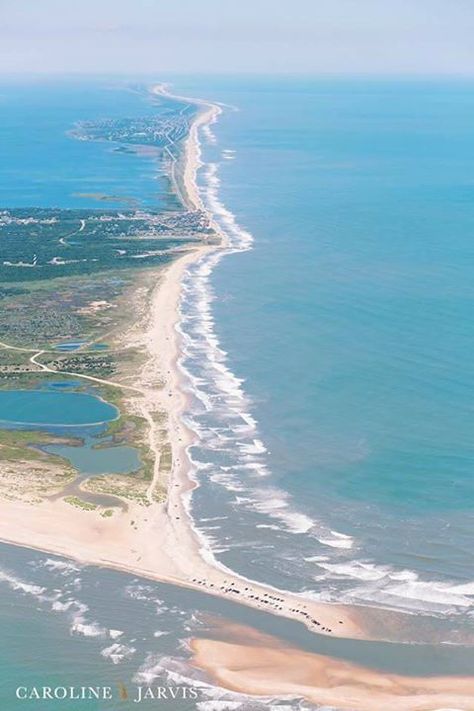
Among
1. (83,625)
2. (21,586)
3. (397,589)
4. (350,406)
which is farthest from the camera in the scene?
(350,406)

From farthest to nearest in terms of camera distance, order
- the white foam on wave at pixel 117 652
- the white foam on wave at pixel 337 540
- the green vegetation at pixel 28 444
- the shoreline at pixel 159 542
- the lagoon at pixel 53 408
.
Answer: the lagoon at pixel 53 408
the green vegetation at pixel 28 444
the white foam on wave at pixel 337 540
the shoreline at pixel 159 542
the white foam on wave at pixel 117 652

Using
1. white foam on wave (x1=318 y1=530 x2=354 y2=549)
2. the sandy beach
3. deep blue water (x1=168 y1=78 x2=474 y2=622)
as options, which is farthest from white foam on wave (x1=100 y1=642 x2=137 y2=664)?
white foam on wave (x1=318 y1=530 x2=354 y2=549)

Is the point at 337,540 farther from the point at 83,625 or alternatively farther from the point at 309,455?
the point at 83,625

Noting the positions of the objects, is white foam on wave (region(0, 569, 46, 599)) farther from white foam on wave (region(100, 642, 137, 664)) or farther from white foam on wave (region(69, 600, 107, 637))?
white foam on wave (region(100, 642, 137, 664))

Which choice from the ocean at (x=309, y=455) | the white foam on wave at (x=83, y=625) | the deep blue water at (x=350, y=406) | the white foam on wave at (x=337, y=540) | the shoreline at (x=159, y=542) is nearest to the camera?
the white foam on wave at (x=83, y=625)

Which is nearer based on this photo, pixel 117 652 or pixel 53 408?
pixel 117 652

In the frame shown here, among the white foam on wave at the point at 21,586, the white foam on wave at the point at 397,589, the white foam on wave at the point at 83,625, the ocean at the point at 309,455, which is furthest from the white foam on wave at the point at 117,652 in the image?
the white foam on wave at the point at 397,589

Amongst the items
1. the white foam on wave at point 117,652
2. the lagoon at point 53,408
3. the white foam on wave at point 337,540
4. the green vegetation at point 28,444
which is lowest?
the white foam on wave at point 117,652

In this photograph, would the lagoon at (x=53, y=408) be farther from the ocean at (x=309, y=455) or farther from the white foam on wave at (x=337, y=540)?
the white foam on wave at (x=337, y=540)

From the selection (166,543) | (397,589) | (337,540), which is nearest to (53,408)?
(166,543)

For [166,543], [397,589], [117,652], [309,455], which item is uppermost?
[309,455]

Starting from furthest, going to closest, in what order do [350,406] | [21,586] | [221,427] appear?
[350,406] → [221,427] → [21,586]
